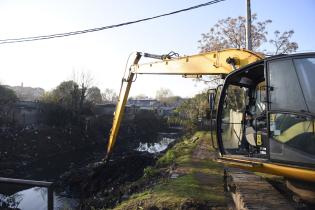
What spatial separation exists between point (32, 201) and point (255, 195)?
9.71 metres

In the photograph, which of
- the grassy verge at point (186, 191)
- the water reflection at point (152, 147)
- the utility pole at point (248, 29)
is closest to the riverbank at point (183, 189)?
the grassy verge at point (186, 191)

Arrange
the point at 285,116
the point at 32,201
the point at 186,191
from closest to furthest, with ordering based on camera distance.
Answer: the point at 285,116 → the point at 186,191 → the point at 32,201

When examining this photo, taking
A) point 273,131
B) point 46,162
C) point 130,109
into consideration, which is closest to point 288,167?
point 273,131

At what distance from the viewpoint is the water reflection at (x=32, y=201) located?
477 inches

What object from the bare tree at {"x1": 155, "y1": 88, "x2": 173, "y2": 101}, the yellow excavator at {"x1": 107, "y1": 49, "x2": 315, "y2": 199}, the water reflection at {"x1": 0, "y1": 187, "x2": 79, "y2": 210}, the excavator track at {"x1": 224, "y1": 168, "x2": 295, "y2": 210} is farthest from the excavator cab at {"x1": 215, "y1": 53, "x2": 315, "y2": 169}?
the bare tree at {"x1": 155, "y1": 88, "x2": 173, "y2": 101}

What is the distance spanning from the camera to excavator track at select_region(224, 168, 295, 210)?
5.48 meters

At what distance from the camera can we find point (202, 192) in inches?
321

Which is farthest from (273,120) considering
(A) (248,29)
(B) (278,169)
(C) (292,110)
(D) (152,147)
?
(D) (152,147)

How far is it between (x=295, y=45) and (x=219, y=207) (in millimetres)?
19914

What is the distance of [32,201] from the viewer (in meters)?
13.0

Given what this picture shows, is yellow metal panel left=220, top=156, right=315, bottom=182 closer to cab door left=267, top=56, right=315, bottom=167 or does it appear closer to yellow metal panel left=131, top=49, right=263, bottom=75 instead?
→ cab door left=267, top=56, right=315, bottom=167

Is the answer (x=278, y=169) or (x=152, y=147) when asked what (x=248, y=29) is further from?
(x=152, y=147)

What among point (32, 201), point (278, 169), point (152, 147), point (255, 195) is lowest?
point (32, 201)

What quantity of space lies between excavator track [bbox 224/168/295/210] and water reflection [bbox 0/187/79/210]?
6.76 m
